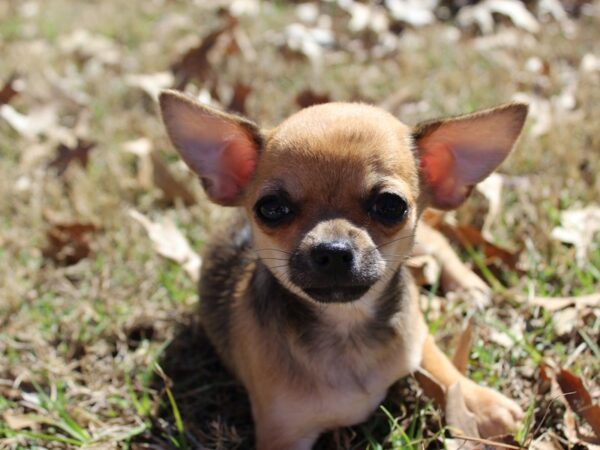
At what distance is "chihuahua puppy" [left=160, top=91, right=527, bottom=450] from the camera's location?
2510 mm

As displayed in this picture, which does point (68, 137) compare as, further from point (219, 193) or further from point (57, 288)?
point (219, 193)

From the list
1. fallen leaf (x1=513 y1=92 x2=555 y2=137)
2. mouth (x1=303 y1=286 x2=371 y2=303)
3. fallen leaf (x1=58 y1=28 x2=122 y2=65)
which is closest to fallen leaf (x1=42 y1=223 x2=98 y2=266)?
mouth (x1=303 y1=286 x2=371 y2=303)

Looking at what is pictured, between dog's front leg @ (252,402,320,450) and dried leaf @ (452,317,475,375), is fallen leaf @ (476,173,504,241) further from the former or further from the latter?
dog's front leg @ (252,402,320,450)

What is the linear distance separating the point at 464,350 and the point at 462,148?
0.86 metres

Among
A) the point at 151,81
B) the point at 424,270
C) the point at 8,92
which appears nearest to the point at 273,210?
the point at 424,270

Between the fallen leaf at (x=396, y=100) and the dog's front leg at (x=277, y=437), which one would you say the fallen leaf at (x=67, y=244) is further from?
the fallen leaf at (x=396, y=100)

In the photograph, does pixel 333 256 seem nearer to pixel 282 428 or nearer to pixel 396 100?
pixel 282 428

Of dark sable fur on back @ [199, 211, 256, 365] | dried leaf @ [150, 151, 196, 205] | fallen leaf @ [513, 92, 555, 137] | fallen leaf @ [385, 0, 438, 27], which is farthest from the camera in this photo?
fallen leaf @ [385, 0, 438, 27]

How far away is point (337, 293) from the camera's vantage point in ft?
8.31

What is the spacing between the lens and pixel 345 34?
620cm

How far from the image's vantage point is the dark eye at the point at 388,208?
254 centimetres

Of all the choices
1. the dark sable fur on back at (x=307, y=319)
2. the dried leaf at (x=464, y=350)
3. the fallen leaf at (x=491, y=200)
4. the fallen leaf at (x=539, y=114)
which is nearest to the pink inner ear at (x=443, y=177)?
the dark sable fur on back at (x=307, y=319)

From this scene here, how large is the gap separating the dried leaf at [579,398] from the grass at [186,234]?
0.10 meters

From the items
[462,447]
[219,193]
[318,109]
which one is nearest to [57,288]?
[219,193]
